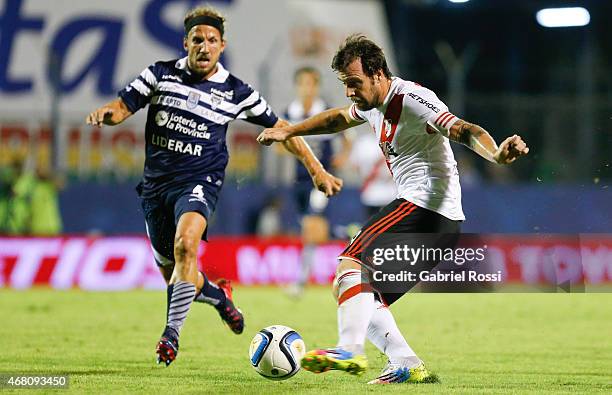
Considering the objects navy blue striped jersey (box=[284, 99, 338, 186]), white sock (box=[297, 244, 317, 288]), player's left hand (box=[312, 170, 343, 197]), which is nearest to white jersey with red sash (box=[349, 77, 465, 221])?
player's left hand (box=[312, 170, 343, 197])

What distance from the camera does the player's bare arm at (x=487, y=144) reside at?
5508 mm

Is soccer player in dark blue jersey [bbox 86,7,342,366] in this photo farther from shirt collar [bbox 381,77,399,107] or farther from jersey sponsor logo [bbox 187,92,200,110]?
shirt collar [bbox 381,77,399,107]

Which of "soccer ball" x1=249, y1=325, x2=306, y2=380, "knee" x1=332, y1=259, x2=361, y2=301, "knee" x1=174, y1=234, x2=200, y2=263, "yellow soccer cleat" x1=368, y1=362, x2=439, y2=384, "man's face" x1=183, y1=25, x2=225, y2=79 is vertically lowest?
"yellow soccer cleat" x1=368, y1=362, x2=439, y2=384

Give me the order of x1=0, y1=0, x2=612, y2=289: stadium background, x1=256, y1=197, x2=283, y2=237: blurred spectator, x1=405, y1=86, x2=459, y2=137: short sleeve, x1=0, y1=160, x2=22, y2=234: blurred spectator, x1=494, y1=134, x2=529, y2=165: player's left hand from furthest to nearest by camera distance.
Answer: x1=256, y1=197, x2=283, y2=237: blurred spectator → x1=0, y1=160, x2=22, y2=234: blurred spectator → x1=0, y1=0, x2=612, y2=289: stadium background → x1=405, y1=86, x2=459, y2=137: short sleeve → x1=494, y1=134, x2=529, y2=165: player's left hand

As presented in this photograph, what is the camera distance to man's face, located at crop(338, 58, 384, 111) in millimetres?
6336

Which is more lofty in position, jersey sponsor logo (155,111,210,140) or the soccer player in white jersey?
jersey sponsor logo (155,111,210,140)

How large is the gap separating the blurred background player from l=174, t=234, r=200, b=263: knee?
623cm

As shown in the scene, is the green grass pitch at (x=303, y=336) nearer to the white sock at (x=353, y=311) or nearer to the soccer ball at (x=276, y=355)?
the soccer ball at (x=276, y=355)

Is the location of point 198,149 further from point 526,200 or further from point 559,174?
point 559,174

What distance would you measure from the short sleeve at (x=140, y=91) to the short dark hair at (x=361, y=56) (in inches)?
79.2

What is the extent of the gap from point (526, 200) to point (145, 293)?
23.1 feet

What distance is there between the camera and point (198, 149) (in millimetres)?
8039

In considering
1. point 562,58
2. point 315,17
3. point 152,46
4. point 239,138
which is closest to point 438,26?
point 562,58

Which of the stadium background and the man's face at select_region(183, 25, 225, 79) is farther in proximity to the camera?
the stadium background
